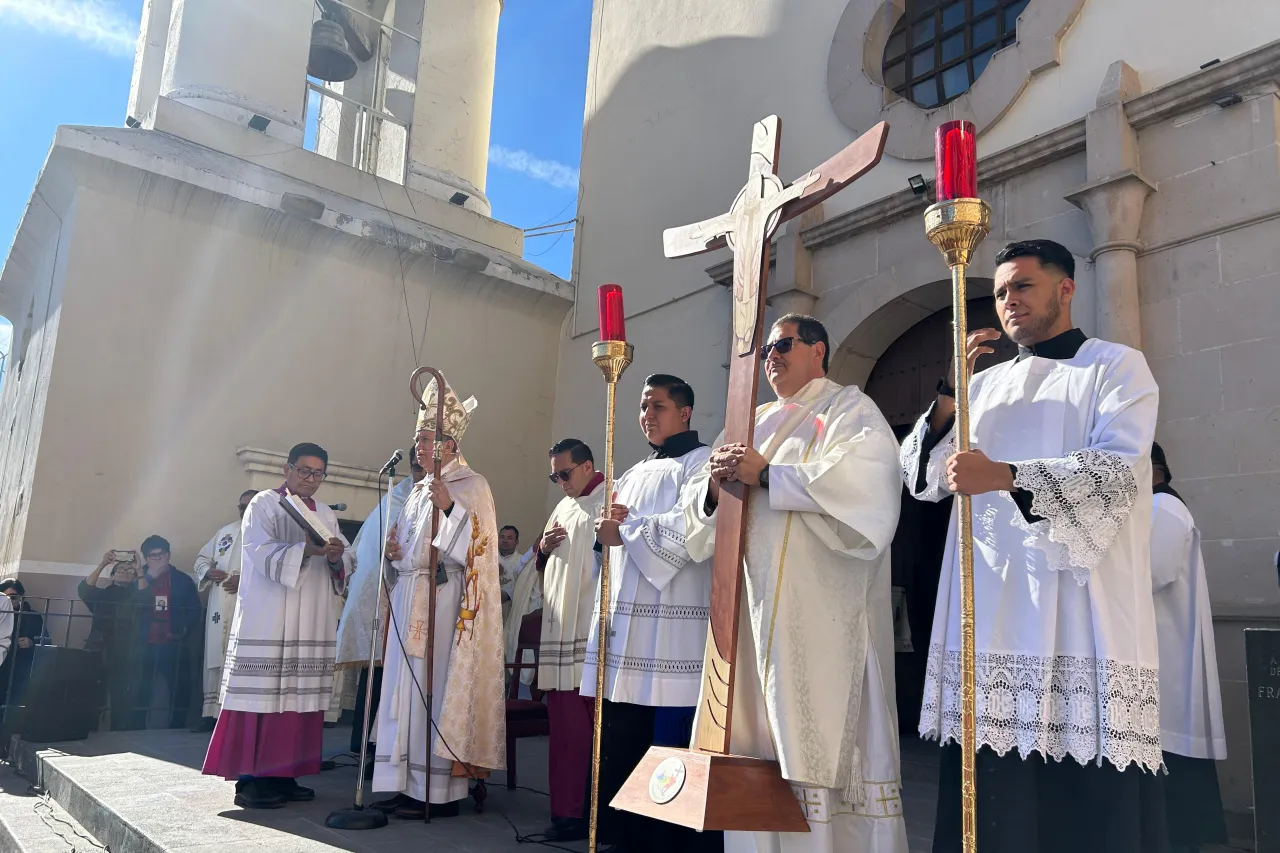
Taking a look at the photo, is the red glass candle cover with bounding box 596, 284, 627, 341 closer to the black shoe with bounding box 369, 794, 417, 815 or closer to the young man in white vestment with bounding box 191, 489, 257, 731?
the black shoe with bounding box 369, 794, 417, 815

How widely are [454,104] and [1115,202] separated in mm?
8134

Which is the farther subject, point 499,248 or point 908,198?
point 499,248

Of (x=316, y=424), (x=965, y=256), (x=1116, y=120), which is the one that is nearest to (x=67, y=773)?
(x=316, y=424)

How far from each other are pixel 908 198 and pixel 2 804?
684 centimetres

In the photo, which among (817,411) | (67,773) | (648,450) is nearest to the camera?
(817,411)

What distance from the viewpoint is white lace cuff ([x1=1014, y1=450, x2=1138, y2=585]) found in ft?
7.43

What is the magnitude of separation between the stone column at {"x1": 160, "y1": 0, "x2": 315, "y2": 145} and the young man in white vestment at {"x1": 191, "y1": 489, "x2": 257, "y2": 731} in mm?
4026

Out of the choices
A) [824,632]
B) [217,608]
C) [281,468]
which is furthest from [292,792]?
[281,468]

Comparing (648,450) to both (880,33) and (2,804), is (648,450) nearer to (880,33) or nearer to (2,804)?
(880,33)

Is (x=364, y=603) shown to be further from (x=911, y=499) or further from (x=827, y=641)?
(x=911, y=499)

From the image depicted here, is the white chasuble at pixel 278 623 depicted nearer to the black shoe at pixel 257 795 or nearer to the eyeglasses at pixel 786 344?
the black shoe at pixel 257 795

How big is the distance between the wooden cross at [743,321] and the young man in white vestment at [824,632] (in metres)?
0.09

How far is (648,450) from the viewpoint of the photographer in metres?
8.95

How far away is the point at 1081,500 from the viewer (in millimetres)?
2262
